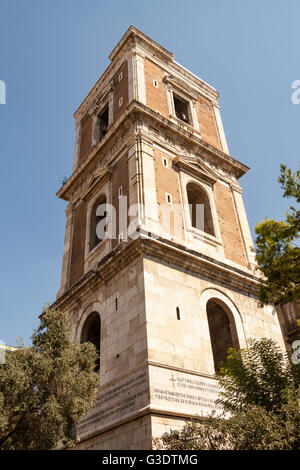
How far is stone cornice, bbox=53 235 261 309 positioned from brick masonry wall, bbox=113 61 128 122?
8.82 meters

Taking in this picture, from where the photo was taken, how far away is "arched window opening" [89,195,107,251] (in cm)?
1859

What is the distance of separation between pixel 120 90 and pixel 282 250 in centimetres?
1446

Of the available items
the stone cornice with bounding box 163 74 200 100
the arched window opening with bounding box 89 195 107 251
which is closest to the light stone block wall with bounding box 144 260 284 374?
the arched window opening with bounding box 89 195 107 251

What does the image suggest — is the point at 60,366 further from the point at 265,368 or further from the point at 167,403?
the point at 265,368

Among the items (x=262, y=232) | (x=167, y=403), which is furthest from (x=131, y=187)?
(x=167, y=403)

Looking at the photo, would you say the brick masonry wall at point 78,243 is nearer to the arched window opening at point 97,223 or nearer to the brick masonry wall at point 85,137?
the arched window opening at point 97,223

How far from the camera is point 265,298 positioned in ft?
35.9

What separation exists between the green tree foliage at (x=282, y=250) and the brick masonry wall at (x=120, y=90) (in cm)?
1201

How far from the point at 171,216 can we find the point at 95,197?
464 cm

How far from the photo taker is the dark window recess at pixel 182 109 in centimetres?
2312

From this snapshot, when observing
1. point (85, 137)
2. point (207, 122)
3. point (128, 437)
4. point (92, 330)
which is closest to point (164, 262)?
point (92, 330)

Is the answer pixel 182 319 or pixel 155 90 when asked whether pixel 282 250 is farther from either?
pixel 155 90

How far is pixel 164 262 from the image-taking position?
14.2m

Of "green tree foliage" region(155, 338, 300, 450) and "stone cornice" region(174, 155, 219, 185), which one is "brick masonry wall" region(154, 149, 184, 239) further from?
"green tree foliage" region(155, 338, 300, 450)
